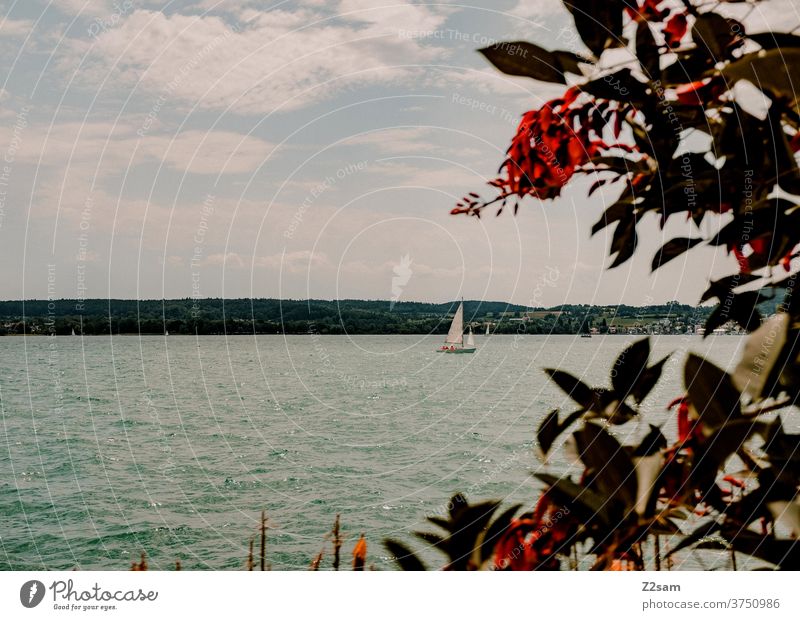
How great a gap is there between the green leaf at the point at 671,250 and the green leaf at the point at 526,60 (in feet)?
1.00

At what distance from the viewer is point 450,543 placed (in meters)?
0.98

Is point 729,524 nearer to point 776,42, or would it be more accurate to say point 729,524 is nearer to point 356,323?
point 776,42

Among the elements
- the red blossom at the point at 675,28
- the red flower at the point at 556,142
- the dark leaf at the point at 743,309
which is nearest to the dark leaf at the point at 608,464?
the dark leaf at the point at 743,309

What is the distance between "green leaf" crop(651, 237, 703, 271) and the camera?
109cm

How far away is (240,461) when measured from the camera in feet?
79.4

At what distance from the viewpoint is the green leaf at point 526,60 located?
40.6 inches

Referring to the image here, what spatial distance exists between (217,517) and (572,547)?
18.9 metres

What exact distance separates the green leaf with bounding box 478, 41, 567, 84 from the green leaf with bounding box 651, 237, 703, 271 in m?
0.31

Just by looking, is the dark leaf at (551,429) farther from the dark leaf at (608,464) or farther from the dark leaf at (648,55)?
the dark leaf at (648,55)

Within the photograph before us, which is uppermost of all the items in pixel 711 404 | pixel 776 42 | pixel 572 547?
pixel 776 42

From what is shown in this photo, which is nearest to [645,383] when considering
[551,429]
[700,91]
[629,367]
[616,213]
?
[629,367]

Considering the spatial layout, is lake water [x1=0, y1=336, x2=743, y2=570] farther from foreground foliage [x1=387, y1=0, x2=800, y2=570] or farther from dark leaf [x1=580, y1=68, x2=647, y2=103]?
dark leaf [x1=580, y1=68, x2=647, y2=103]
